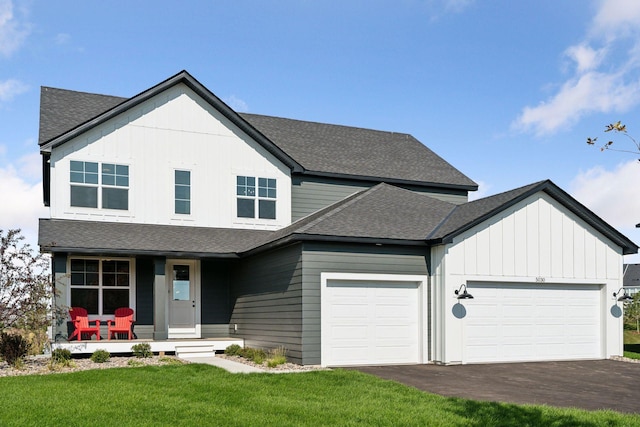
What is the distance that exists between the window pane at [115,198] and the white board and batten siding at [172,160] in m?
0.13

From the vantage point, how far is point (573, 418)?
9.15 meters

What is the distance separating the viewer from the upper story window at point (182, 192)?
20.3 m

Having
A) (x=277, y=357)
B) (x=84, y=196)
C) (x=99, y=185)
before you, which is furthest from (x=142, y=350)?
(x=99, y=185)

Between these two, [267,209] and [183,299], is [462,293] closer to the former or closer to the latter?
[267,209]

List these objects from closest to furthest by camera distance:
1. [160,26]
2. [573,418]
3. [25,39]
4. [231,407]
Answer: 1. [573,418]
2. [231,407]
3. [25,39]
4. [160,26]

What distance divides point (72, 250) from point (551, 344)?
42.6 ft

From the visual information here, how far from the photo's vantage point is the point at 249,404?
10.0m

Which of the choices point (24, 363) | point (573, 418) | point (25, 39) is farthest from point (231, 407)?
point (25, 39)

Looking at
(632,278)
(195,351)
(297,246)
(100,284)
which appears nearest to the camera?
(297,246)

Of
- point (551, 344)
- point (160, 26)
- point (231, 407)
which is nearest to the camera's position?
point (231, 407)

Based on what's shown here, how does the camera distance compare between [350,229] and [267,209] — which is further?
[267,209]

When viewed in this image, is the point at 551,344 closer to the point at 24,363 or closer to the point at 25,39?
the point at 24,363

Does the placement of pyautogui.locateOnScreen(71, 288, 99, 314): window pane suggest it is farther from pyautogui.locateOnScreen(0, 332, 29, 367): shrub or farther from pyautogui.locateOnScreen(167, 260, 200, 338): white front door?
pyautogui.locateOnScreen(0, 332, 29, 367): shrub

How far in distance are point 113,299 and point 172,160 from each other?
4576mm
